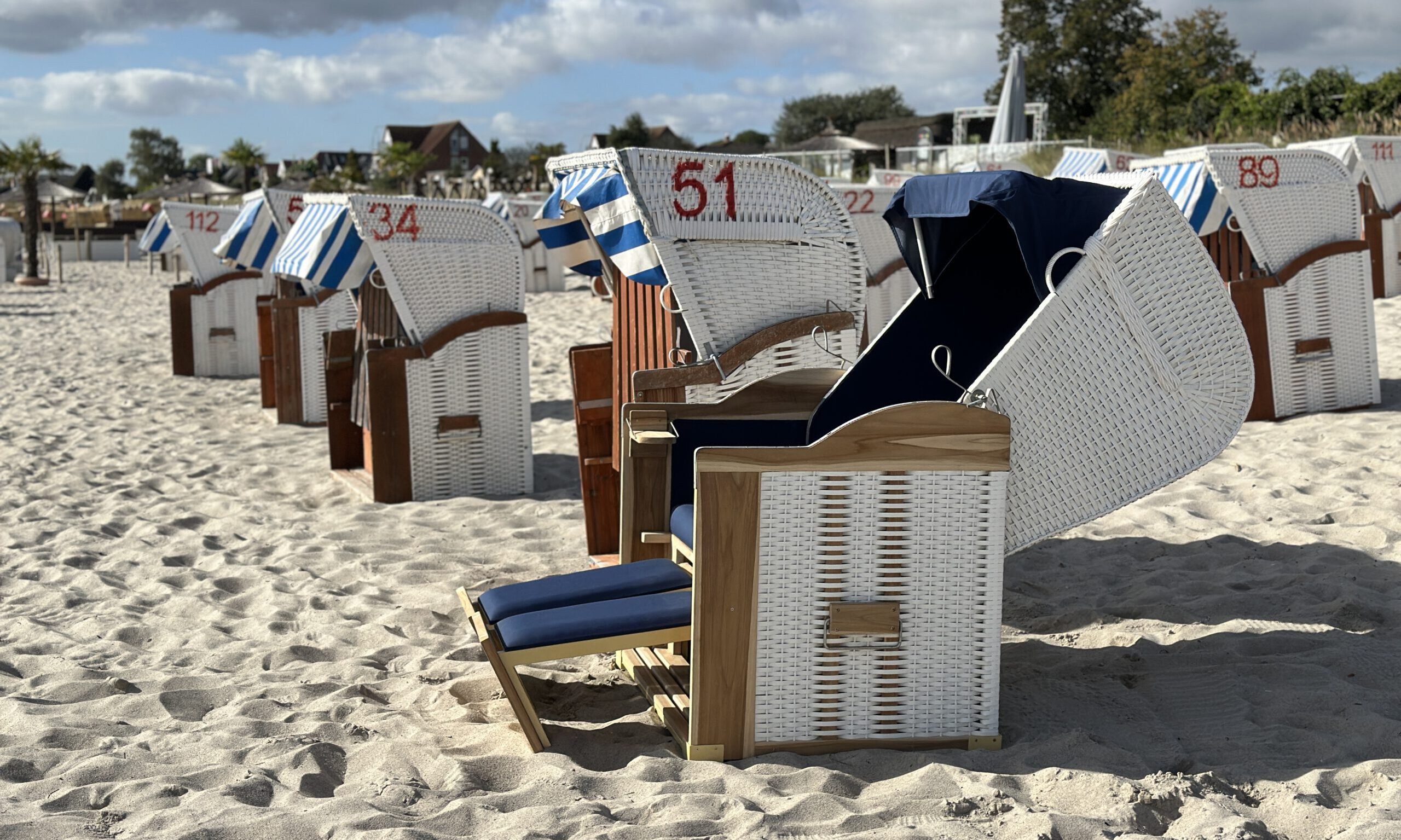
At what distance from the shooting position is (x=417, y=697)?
3.68m

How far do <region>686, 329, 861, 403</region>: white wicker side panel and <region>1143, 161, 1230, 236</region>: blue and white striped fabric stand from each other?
3031 mm

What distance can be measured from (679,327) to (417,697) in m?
1.91

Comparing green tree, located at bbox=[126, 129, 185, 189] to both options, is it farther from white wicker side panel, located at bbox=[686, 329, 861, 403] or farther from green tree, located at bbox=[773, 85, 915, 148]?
white wicker side panel, located at bbox=[686, 329, 861, 403]

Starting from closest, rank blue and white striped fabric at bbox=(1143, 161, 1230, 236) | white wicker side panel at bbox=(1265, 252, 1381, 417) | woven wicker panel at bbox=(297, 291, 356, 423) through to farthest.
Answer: blue and white striped fabric at bbox=(1143, 161, 1230, 236)
white wicker side panel at bbox=(1265, 252, 1381, 417)
woven wicker panel at bbox=(297, 291, 356, 423)

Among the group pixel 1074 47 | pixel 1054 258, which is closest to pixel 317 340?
pixel 1054 258

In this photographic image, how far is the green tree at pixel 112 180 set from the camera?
281 ft

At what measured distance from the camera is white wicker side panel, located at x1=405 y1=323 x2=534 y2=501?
20.8 feet

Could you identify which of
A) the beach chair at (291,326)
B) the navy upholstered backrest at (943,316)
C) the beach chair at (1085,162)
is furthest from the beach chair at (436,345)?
the beach chair at (1085,162)

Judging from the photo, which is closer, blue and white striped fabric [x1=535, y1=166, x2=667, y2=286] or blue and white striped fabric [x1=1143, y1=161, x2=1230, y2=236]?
blue and white striped fabric [x1=535, y1=166, x2=667, y2=286]

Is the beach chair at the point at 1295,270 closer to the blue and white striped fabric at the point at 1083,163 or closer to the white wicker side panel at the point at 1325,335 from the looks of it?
the white wicker side panel at the point at 1325,335

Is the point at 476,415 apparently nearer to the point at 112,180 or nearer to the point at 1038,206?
the point at 1038,206

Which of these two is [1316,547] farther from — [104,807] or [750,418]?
[104,807]

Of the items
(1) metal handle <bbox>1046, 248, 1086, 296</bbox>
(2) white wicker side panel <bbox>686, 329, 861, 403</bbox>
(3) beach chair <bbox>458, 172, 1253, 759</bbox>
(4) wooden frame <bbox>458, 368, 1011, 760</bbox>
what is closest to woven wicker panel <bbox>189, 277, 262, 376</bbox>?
(2) white wicker side panel <bbox>686, 329, 861, 403</bbox>

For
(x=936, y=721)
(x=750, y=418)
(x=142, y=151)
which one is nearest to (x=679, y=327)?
(x=750, y=418)
